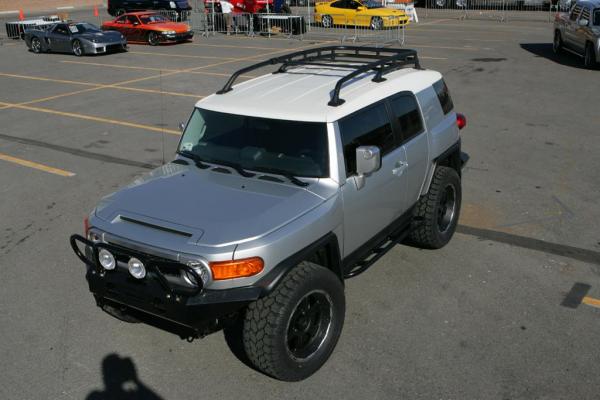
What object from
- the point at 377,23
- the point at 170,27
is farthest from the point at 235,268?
the point at 377,23

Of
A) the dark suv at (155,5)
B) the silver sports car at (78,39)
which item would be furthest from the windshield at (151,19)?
the dark suv at (155,5)

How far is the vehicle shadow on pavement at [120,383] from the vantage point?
4.58 metres

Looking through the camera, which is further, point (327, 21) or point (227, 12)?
point (227, 12)

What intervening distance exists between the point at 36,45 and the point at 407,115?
2110 cm

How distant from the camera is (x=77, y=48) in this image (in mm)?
22047

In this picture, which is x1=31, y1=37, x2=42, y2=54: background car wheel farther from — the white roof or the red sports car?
the white roof

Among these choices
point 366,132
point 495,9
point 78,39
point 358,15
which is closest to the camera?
point 366,132

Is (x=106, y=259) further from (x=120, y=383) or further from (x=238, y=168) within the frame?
(x=238, y=168)

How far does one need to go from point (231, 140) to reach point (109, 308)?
171 centimetres

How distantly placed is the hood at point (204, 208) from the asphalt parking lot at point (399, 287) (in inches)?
46.3

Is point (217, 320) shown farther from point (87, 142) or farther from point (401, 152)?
point (87, 142)

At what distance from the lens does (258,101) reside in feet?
18.1

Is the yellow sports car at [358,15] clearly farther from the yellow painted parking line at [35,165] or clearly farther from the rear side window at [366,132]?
the rear side window at [366,132]

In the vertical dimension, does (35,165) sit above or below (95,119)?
below
